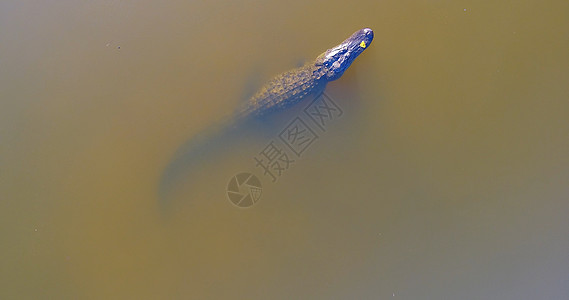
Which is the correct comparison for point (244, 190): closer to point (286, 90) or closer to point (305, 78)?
point (286, 90)

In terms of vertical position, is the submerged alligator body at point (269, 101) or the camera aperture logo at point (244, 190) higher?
the submerged alligator body at point (269, 101)

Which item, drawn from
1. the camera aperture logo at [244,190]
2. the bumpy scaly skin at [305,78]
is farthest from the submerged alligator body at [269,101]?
the camera aperture logo at [244,190]

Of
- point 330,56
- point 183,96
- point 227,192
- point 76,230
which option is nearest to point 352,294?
point 227,192

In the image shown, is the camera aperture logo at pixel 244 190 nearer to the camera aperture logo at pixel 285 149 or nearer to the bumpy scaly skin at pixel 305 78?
the camera aperture logo at pixel 285 149

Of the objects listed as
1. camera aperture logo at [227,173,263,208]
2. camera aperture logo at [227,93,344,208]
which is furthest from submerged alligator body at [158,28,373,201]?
camera aperture logo at [227,173,263,208]

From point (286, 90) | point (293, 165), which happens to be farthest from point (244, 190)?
point (286, 90)

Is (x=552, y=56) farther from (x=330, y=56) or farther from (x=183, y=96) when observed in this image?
(x=183, y=96)

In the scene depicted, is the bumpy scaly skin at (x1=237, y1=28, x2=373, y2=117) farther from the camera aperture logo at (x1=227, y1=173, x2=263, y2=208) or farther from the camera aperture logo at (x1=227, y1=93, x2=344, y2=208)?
the camera aperture logo at (x1=227, y1=173, x2=263, y2=208)
